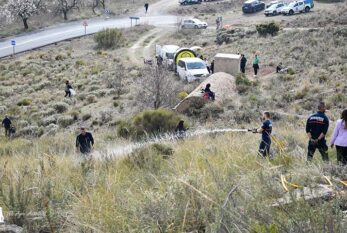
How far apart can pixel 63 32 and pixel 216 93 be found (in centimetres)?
3858

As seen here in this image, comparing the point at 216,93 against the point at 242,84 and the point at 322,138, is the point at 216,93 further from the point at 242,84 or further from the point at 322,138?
the point at 322,138

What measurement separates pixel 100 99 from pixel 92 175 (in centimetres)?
2408

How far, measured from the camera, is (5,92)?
3597cm

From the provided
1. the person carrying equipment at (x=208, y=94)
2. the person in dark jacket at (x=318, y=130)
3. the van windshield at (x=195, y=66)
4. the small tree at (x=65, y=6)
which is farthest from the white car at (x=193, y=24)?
the person in dark jacket at (x=318, y=130)

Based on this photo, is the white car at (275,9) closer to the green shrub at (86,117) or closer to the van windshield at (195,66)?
the van windshield at (195,66)

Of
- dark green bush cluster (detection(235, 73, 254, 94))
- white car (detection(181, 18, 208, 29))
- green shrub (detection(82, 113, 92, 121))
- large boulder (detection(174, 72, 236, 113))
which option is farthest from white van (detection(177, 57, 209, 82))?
white car (detection(181, 18, 208, 29))

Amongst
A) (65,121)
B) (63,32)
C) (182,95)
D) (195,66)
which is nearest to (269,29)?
(195,66)

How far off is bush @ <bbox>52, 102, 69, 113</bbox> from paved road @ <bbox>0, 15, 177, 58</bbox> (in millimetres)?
23445

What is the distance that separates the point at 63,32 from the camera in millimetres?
58875

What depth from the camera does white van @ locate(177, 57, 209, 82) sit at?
3011 cm

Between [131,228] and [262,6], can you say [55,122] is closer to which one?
[131,228]

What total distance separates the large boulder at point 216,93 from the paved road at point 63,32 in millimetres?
30949

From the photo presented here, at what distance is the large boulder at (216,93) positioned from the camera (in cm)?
2256

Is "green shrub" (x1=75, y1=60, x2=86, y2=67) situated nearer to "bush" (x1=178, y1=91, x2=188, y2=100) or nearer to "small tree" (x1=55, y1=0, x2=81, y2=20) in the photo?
"bush" (x1=178, y1=91, x2=188, y2=100)
